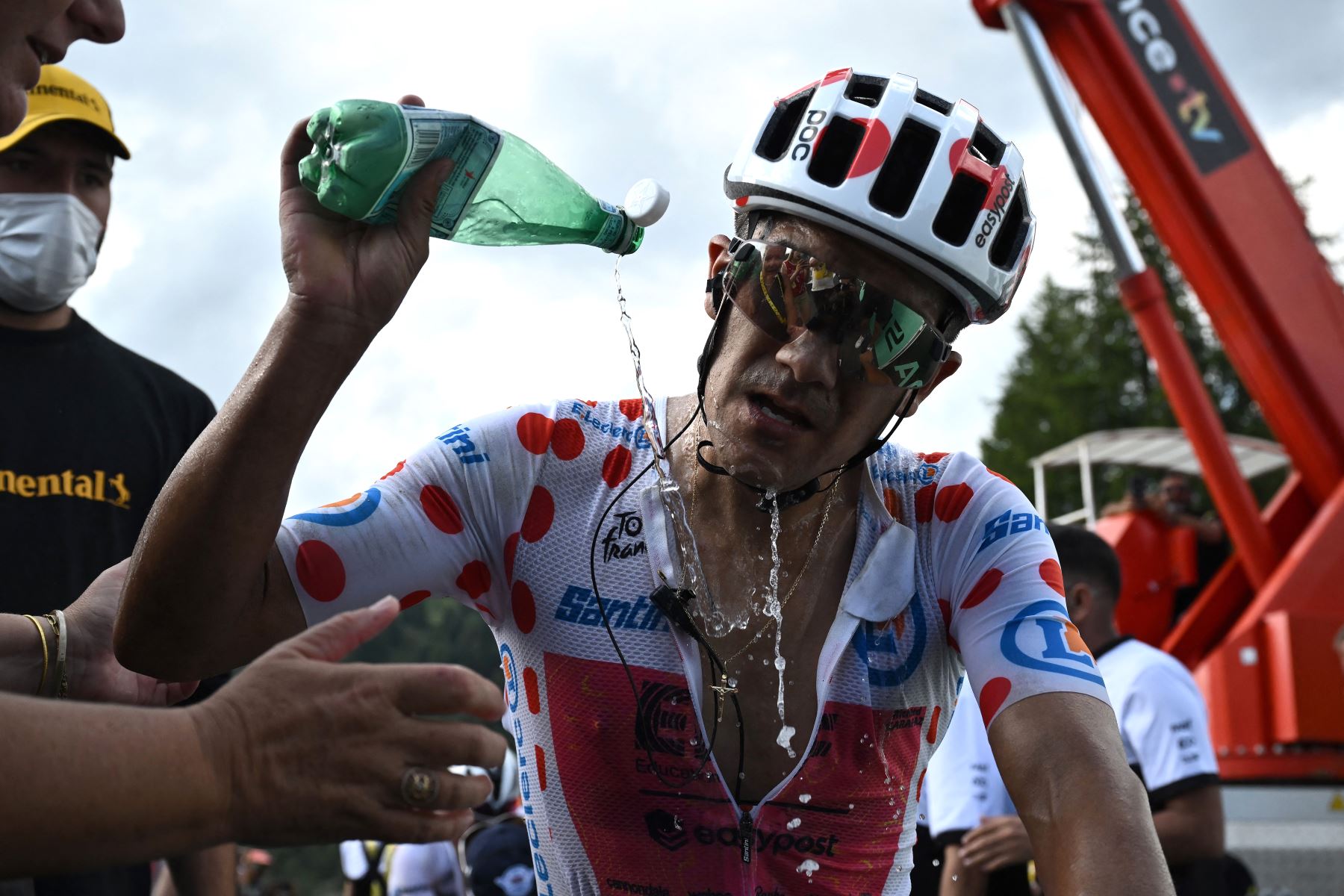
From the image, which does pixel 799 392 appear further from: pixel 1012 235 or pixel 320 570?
pixel 320 570

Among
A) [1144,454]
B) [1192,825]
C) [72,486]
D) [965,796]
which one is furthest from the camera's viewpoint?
[1144,454]

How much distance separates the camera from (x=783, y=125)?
2.81 metres

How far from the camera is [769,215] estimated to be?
108 inches

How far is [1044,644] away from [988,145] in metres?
1.15

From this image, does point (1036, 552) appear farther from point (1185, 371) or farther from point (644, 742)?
point (1185, 371)

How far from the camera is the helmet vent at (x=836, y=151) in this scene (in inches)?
104

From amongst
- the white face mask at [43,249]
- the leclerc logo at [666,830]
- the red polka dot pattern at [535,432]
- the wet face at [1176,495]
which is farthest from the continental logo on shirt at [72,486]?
the wet face at [1176,495]

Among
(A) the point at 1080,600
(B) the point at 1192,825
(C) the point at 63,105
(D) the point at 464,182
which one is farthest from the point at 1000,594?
(A) the point at 1080,600

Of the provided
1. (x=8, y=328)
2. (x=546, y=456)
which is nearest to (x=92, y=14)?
(x=546, y=456)

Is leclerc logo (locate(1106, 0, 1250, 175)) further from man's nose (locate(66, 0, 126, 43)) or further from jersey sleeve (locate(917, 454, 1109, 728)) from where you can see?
man's nose (locate(66, 0, 126, 43))

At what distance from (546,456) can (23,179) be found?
2.12 meters

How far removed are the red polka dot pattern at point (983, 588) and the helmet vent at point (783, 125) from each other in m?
0.96

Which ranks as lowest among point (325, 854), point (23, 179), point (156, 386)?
point (325, 854)

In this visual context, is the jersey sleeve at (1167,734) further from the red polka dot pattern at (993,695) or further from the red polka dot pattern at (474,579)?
the red polka dot pattern at (474,579)
